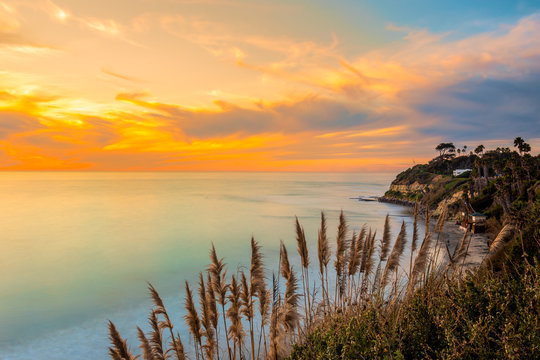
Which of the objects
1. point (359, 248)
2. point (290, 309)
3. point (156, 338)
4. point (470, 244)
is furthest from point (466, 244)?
point (156, 338)

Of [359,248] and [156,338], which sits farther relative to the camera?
[359,248]

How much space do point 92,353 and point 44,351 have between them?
7.86ft

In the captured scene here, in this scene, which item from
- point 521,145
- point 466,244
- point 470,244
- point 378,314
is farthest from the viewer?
point 521,145

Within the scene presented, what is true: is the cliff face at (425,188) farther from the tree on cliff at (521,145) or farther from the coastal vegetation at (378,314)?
the coastal vegetation at (378,314)

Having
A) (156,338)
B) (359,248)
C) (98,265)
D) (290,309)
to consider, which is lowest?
(98,265)

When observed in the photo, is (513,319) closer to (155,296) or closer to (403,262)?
(155,296)

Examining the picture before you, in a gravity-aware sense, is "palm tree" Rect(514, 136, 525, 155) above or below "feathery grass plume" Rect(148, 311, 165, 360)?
above

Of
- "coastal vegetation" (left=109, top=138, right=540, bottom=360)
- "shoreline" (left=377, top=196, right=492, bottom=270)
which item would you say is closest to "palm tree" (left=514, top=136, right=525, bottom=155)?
"shoreline" (left=377, top=196, right=492, bottom=270)

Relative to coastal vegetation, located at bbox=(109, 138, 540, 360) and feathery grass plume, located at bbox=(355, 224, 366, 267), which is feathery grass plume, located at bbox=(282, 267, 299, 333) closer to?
coastal vegetation, located at bbox=(109, 138, 540, 360)

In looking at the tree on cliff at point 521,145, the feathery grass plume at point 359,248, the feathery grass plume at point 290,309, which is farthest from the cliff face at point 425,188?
the feathery grass plume at point 290,309

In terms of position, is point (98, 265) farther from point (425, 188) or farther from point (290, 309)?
point (425, 188)

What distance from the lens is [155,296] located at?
685 centimetres

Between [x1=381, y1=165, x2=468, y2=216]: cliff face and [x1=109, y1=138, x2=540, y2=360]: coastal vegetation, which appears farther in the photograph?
[x1=381, y1=165, x2=468, y2=216]: cliff face

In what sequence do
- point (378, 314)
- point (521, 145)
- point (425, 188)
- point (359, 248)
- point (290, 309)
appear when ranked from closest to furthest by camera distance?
point (378, 314), point (290, 309), point (359, 248), point (521, 145), point (425, 188)
